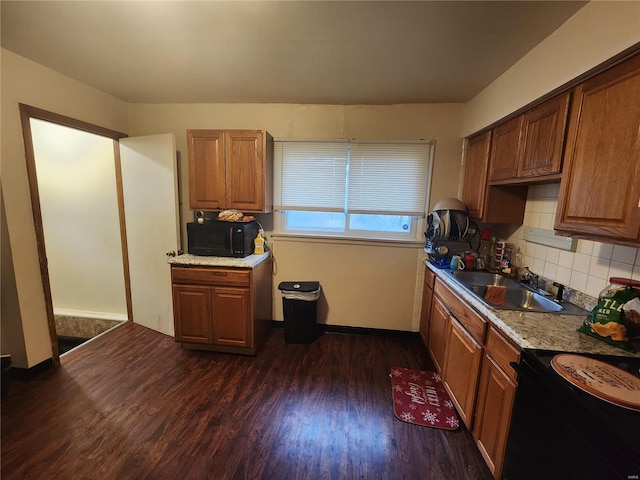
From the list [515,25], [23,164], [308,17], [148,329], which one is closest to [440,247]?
[515,25]

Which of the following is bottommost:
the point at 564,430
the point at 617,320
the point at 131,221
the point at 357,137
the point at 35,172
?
the point at 564,430

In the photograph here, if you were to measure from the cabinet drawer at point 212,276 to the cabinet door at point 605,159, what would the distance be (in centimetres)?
225

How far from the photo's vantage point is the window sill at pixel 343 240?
270 centimetres

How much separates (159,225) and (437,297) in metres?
2.84

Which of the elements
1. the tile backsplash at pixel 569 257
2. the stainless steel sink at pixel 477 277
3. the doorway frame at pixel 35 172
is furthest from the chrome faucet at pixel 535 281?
the doorway frame at pixel 35 172

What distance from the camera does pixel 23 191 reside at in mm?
1906

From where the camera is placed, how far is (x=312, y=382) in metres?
2.11

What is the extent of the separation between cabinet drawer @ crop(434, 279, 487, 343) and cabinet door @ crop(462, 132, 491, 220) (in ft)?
2.39

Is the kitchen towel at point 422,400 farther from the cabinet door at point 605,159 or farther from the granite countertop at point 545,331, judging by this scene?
the cabinet door at point 605,159

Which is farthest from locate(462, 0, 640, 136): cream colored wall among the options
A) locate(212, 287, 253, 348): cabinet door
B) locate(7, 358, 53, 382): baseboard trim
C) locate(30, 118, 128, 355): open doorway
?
locate(7, 358, 53, 382): baseboard trim

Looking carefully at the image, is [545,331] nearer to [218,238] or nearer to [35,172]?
[218,238]

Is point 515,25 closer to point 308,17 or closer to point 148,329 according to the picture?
point 308,17

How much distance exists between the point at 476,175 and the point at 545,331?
151 centimetres

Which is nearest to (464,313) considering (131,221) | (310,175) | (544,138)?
(544,138)
